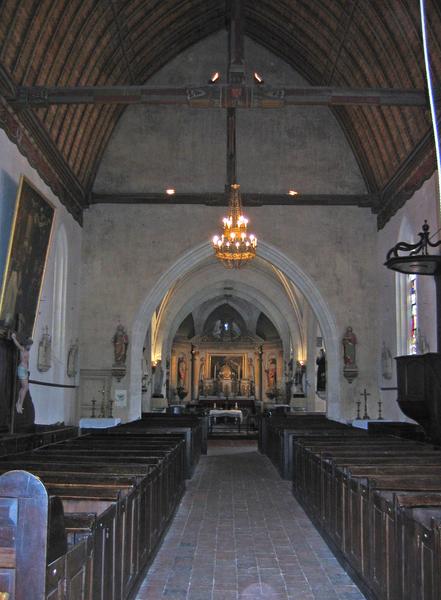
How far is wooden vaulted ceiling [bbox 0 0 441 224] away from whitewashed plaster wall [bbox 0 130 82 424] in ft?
1.33

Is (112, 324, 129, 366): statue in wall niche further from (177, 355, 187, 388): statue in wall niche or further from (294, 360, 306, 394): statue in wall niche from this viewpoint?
(177, 355, 187, 388): statue in wall niche

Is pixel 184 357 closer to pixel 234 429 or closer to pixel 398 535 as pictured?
pixel 234 429

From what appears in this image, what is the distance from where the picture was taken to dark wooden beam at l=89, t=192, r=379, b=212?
1769cm

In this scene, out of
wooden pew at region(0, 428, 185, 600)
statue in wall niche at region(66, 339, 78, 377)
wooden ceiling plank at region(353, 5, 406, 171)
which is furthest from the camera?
statue in wall niche at region(66, 339, 78, 377)

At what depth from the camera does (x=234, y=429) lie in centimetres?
2712

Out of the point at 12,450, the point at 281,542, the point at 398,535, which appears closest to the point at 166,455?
the point at 281,542

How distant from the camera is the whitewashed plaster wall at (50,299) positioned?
37.3 feet

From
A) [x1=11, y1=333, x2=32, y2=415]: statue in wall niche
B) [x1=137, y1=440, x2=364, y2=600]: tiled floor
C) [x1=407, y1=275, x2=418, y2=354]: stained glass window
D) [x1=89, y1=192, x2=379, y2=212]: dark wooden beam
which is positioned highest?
[x1=89, y1=192, x2=379, y2=212]: dark wooden beam

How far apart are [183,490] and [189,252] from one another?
8.44 metres

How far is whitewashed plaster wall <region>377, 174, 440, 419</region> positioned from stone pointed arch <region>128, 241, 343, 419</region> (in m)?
1.20

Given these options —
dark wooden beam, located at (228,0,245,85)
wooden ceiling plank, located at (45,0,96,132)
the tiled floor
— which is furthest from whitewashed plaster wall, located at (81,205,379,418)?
the tiled floor

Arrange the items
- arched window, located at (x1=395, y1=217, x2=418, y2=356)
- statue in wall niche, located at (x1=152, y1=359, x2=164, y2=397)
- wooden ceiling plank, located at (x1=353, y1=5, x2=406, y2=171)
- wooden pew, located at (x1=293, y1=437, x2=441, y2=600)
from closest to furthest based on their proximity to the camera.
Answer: wooden pew, located at (x1=293, y1=437, x2=441, y2=600)
wooden ceiling plank, located at (x1=353, y1=5, x2=406, y2=171)
arched window, located at (x1=395, y1=217, x2=418, y2=356)
statue in wall niche, located at (x1=152, y1=359, x2=164, y2=397)

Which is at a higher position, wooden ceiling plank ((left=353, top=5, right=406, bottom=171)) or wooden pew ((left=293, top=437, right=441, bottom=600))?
wooden ceiling plank ((left=353, top=5, right=406, bottom=171))

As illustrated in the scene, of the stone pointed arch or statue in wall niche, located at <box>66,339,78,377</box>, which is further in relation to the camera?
the stone pointed arch
